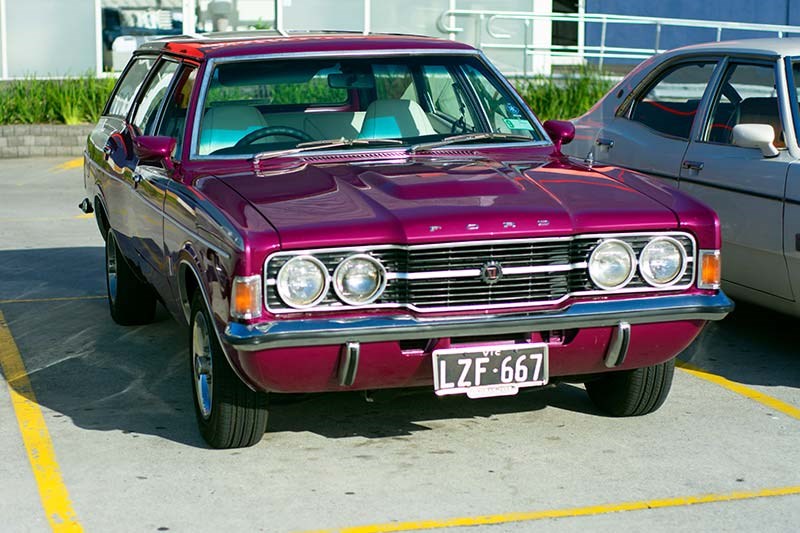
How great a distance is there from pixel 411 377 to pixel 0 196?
30.5 ft

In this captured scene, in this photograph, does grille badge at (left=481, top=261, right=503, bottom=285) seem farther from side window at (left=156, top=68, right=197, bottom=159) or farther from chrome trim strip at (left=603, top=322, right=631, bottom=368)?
side window at (left=156, top=68, right=197, bottom=159)

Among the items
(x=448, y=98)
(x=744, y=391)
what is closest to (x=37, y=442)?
(x=448, y=98)

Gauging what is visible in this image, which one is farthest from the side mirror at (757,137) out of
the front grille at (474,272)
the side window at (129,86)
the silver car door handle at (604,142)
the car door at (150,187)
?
the side window at (129,86)

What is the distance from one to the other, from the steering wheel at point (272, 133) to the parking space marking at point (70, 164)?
32.8ft

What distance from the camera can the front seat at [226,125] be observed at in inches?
236

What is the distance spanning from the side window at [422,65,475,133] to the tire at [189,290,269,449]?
179cm

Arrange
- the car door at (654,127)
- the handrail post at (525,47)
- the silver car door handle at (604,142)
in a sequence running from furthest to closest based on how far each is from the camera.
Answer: the handrail post at (525,47)
the silver car door handle at (604,142)
the car door at (654,127)

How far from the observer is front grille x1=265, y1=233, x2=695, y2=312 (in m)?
4.87

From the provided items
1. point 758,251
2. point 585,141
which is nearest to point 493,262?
point 758,251

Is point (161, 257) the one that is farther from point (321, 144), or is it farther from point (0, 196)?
point (0, 196)

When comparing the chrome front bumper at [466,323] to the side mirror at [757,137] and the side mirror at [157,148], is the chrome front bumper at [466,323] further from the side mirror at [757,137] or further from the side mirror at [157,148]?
the side mirror at [757,137]

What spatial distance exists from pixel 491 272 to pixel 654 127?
3181mm

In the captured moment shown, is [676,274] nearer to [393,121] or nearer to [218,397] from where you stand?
[393,121]

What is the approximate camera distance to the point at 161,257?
239 inches
